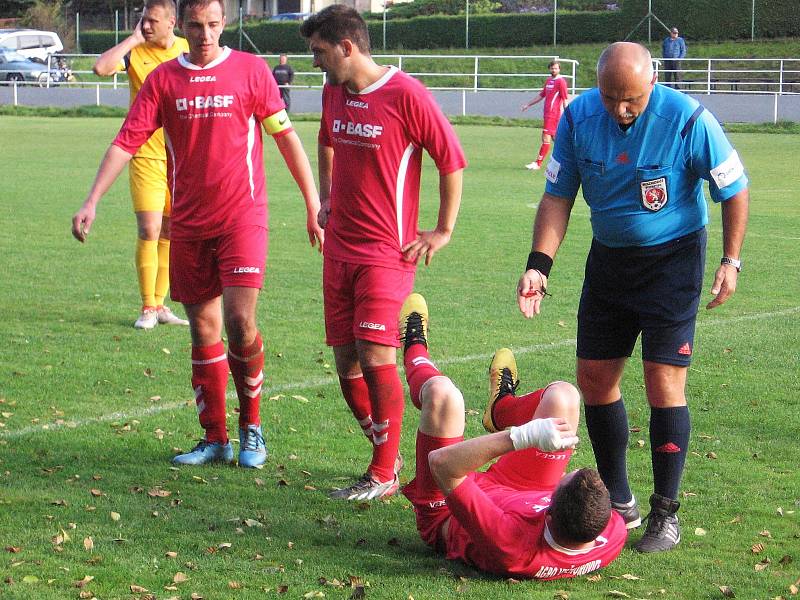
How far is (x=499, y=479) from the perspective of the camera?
5.16 metres

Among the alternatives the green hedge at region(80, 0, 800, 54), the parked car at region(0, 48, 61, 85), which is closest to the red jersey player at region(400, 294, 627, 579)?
the parked car at region(0, 48, 61, 85)

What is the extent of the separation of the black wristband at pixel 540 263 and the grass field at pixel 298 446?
126cm

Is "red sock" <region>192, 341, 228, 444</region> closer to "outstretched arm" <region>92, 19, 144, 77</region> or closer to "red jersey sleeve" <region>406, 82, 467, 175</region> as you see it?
"red jersey sleeve" <region>406, 82, 467, 175</region>

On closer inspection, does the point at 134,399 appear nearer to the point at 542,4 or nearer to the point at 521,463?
the point at 521,463

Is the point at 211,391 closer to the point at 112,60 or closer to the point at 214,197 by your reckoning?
the point at 214,197

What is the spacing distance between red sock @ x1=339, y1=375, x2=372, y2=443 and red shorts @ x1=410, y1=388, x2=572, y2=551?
1096 millimetres

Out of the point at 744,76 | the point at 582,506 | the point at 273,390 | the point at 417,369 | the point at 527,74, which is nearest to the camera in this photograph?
the point at 582,506

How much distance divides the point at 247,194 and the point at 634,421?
8.86ft

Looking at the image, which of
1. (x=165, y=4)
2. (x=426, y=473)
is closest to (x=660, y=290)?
(x=426, y=473)

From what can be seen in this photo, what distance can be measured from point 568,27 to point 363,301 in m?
49.0

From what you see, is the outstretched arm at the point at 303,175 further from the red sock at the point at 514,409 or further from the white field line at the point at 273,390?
the white field line at the point at 273,390

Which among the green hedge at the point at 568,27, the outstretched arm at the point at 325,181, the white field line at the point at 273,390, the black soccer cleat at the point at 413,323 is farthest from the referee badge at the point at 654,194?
the green hedge at the point at 568,27

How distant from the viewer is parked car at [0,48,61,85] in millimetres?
48188

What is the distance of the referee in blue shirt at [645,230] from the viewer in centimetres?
504
